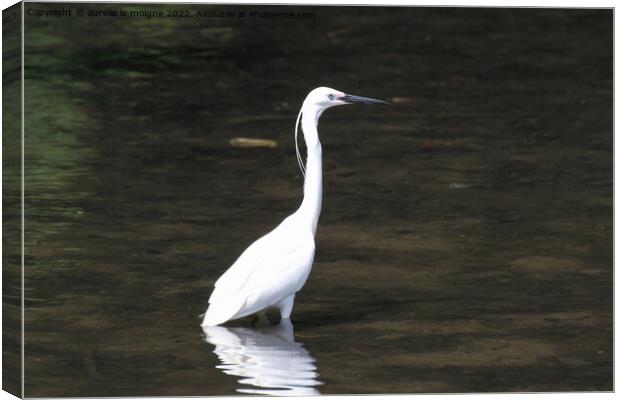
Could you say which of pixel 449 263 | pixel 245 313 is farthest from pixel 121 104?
Result: pixel 245 313

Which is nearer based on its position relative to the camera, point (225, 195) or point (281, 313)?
point (281, 313)

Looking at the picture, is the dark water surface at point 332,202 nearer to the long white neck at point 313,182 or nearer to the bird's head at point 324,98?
the long white neck at point 313,182

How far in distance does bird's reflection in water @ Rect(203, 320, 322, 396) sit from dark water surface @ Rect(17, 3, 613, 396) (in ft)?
0.06

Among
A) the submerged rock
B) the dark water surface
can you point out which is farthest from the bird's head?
the submerged rock

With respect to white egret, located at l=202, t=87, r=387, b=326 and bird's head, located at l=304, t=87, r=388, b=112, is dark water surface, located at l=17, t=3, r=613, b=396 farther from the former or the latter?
bird's head, located at l=304, t=87, r=388, b=112

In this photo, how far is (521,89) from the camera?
12883 mm

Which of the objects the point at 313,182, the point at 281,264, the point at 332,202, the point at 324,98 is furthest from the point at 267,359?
the point at 332,202

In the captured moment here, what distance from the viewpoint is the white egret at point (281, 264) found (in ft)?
22.0

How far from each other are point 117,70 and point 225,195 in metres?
2.82

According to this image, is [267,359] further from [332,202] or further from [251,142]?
[251,142]

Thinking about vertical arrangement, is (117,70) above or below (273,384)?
above

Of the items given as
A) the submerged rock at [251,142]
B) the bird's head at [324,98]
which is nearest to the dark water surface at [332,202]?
the submerged rock at [251,142]

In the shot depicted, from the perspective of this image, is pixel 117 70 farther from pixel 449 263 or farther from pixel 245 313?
pixel 245 313

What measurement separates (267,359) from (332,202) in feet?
10.2
